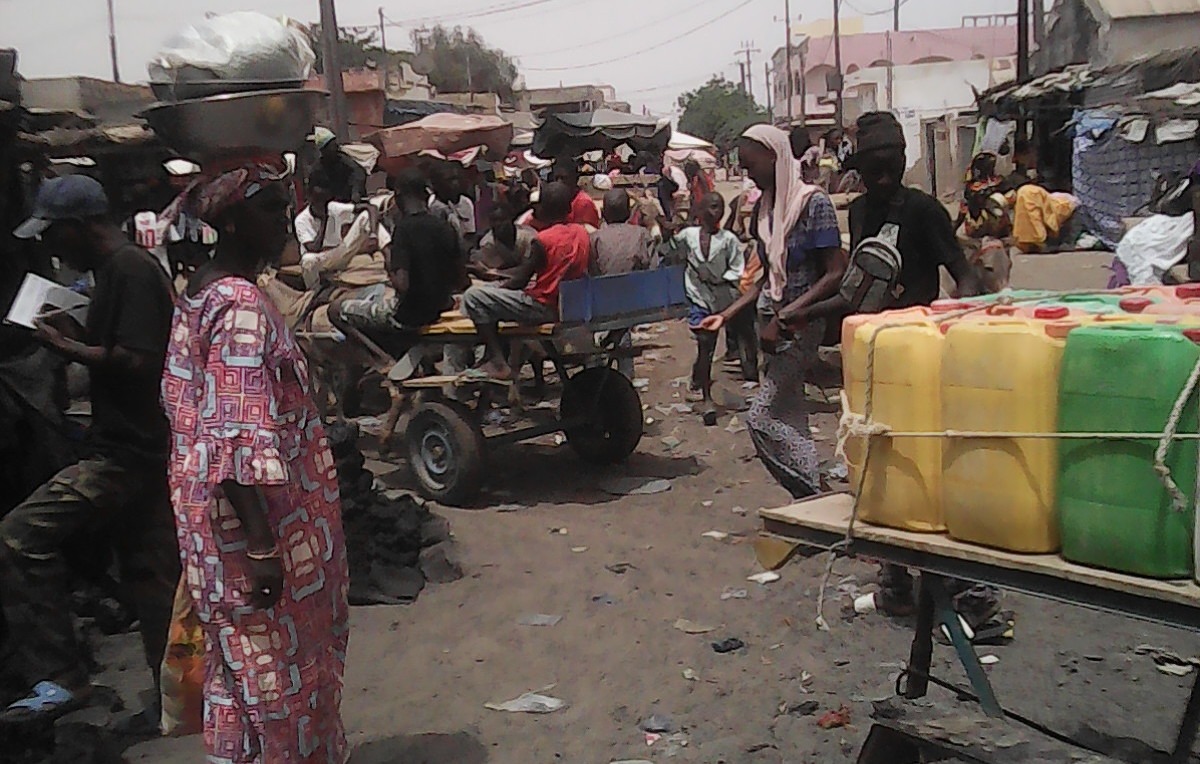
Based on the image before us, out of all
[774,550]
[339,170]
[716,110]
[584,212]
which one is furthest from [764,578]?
[716,110]

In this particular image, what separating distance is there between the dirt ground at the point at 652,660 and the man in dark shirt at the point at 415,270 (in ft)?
4.77

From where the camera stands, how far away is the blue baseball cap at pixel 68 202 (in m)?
3.89

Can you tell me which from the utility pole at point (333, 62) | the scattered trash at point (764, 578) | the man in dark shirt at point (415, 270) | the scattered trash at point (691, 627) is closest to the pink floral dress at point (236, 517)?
the scattered trash at point (691, 627)

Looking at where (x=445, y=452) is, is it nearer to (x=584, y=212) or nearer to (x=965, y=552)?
(x=584, y=212)

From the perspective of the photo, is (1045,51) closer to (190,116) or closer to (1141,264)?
(1141,264)

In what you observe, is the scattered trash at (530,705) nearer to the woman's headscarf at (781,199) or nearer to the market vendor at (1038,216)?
the woman's headscarf at (781,199)

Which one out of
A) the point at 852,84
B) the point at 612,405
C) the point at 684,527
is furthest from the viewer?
the point at 852,84

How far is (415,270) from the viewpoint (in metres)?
7.19

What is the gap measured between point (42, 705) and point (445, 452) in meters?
3.31

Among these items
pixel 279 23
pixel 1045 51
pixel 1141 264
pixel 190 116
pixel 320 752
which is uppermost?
pixel 1045 51

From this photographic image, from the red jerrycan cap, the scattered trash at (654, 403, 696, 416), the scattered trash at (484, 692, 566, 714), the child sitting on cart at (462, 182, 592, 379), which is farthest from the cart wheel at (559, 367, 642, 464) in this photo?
the red jerrycan cap

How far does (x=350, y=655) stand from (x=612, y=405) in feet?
10.2

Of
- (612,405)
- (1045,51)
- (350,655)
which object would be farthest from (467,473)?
(1045,51)

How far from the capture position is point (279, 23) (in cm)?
394
